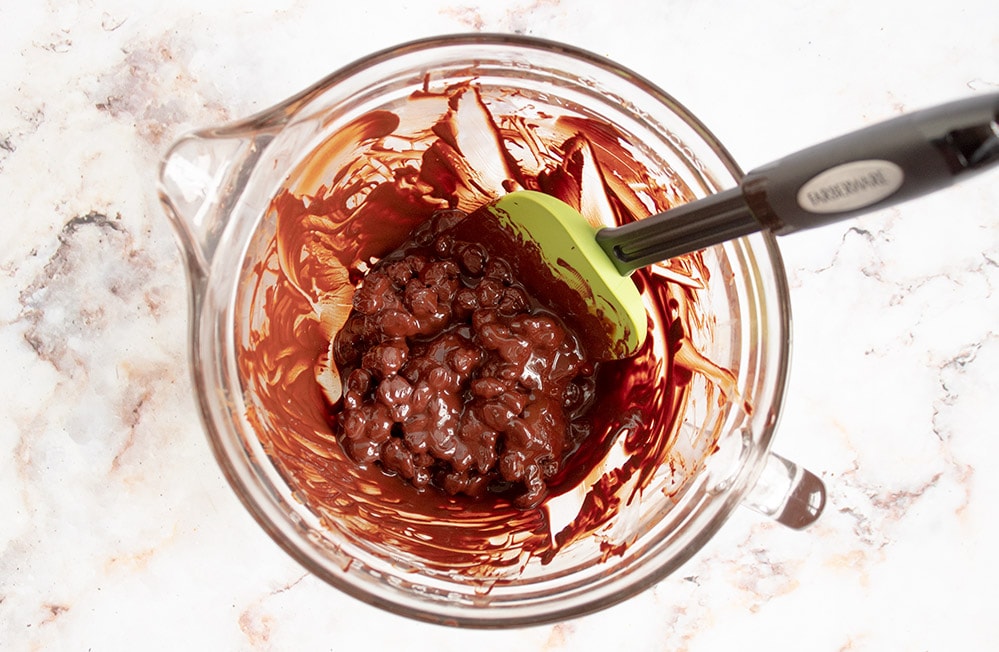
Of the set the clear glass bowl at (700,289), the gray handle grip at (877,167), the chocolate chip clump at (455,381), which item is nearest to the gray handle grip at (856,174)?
the gray handle grip at (877,167)

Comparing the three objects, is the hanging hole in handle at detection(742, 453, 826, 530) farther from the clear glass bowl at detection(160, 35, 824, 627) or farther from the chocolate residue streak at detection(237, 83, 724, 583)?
the chocolate residue streak at detection(237, 83, 724, 583)

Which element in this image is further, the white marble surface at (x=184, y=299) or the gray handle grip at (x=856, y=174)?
the white marble surface at (x=184, y=299)

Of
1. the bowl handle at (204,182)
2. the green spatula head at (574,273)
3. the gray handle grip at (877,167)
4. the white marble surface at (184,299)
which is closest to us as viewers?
the gray handle grip at (877,167)

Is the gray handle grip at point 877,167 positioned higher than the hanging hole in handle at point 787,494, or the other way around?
the gray handle grip at point 877,167

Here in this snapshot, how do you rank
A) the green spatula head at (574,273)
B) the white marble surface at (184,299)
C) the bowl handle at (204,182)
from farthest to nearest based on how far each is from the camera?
the white marble surface at (184,299) → the green spatula head at (574,273) → the bowl handle at (204,182)

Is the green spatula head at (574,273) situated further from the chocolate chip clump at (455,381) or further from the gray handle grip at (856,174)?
the gray handle grip at (856,174)

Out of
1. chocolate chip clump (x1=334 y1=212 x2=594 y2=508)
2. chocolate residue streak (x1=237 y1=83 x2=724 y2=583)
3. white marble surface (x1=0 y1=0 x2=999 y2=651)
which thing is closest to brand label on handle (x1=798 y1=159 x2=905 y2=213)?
chocolate residue streak (x1=237 y1=83 x2=724 y2=583)

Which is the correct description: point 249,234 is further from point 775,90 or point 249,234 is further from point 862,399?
point 862,399
